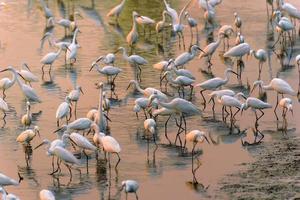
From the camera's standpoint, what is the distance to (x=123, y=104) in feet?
60.4

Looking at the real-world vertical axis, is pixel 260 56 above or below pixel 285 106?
above

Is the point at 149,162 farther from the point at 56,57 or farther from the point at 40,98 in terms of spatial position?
the point at 56,57

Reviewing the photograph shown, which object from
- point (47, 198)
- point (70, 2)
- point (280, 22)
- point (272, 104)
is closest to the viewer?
point (47, 198)

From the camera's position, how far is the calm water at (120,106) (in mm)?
13844

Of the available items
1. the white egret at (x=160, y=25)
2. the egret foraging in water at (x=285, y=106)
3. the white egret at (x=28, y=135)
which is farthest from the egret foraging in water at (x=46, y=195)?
the white egret at (x=160, y=25)

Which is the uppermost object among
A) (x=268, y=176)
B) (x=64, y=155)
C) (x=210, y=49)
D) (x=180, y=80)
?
(x=210, y=49)

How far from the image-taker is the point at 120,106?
18266 mm

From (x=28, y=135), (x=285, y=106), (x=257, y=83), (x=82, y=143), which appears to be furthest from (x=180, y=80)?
(x=82, y=143)

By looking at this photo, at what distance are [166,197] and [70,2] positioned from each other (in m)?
18.9

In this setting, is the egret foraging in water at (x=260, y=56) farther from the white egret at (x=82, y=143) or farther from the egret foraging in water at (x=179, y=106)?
the white egret at (x=82, y=143)

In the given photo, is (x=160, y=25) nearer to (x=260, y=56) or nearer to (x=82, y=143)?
Answer: (x=260, y=56)

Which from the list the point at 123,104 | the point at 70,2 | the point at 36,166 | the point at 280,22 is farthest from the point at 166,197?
the point at 70,2

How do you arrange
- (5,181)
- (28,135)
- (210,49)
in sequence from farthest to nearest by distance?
(210,49) < (28,135) < (5,181)

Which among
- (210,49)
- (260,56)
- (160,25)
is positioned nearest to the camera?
(260,56)
